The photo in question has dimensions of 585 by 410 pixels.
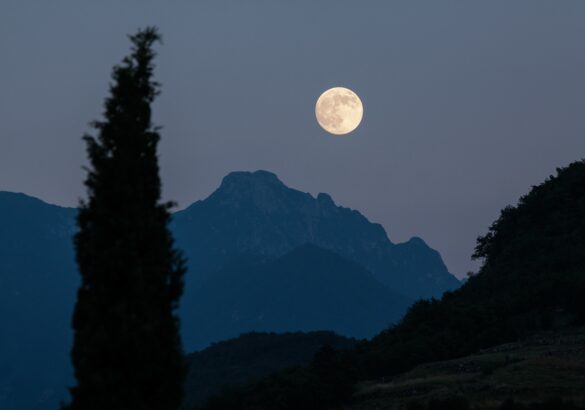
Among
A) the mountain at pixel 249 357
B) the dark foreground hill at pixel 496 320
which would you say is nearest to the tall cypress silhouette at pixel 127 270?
the dark foreground hill at pixel 496 320

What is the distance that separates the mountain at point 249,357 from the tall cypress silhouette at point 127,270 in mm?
111481

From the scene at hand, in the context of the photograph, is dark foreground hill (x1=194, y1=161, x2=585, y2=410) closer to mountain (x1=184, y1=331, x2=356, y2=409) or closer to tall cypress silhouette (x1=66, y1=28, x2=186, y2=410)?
tall cypress silhouette (x1=66, y1=28, x2=186, y2=410)

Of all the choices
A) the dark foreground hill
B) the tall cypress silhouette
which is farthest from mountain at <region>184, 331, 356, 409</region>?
the tall cypress silhouette

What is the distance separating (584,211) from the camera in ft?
351

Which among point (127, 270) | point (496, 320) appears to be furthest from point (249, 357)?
point (127, 270)

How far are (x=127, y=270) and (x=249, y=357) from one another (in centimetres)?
14104

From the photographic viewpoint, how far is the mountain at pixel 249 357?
144 m

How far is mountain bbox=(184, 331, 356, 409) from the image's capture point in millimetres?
144375

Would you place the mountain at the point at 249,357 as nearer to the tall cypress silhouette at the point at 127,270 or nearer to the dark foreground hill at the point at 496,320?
the dark foreground hill at the point at 496,320

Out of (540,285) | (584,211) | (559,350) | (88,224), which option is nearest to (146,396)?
(88,224)

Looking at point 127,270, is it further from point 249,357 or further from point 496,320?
point 249,357

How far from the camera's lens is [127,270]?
23.1 metres

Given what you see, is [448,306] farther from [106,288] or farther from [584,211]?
[106,288]

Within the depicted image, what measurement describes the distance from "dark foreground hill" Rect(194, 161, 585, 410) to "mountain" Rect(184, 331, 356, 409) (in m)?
43.5
